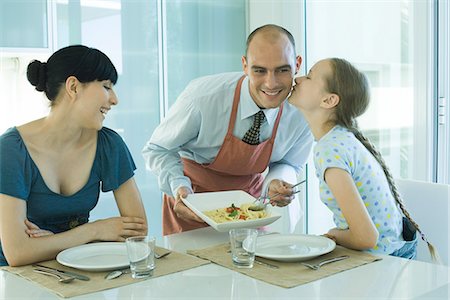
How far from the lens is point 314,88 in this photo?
1861 millimetres

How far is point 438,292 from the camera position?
4.27 feet

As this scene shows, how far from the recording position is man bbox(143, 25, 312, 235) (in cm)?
211

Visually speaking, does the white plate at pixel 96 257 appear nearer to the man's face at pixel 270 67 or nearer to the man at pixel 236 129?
the man at pixel 236 129

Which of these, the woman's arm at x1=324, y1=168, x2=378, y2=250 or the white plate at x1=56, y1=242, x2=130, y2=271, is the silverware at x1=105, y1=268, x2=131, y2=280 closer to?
the white plate at x1=56, y1=242, x2=130, y2=271

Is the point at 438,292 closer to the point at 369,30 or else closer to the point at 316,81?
the point at 316,81

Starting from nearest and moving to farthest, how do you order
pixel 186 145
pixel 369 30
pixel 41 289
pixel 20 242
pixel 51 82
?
pixel 41 289, pixel 20 242, pixel 51 82, pixel 186 145, pixel 369 30

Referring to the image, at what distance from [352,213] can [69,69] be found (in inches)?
35.5

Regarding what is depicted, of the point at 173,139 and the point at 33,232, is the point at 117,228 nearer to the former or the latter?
the point at 33,232

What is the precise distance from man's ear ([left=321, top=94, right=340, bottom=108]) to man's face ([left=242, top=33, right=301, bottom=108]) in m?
0.29

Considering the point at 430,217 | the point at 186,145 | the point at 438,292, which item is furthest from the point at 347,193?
the point at 186,145

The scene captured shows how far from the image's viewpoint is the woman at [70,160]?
165 centimetres

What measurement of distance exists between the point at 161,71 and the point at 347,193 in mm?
1822

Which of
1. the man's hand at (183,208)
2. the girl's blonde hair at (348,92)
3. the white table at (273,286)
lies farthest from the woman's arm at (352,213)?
the man's hand at (183,208)

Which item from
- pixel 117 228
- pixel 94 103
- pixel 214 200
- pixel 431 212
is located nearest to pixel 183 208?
pixel 214 200
